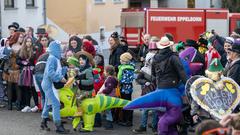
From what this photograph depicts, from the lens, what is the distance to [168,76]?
9.46 metres

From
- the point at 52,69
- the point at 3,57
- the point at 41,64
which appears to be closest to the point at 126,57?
the point at 52,69

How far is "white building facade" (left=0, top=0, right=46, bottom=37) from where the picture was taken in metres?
24.9

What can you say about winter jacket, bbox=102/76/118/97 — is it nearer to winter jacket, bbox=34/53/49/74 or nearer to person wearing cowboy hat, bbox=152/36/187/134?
winter jacket, bbox=34/53/49/74

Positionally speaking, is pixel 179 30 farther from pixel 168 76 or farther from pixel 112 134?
pixel 168 76

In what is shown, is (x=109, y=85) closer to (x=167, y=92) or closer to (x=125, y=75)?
(x=125, y=75)

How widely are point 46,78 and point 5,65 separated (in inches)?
123

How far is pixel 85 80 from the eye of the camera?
450 inches

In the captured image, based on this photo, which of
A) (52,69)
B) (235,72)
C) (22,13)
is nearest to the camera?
(235,72)

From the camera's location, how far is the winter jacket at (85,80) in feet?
37.5

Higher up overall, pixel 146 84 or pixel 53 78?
pixel 53 78

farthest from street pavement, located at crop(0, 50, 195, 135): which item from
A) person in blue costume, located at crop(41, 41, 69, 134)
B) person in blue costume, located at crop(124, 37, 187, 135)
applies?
person in blue costume, located at crop(124, 37, 187, 135)

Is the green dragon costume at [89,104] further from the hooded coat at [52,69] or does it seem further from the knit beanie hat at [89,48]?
the knit beanie hat at [89,48]

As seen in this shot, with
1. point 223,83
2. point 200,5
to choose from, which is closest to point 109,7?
point 200,5

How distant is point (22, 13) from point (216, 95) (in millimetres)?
18454
